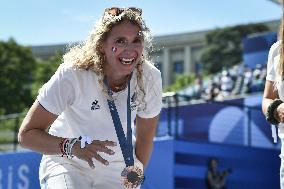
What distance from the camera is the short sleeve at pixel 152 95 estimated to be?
3348mm

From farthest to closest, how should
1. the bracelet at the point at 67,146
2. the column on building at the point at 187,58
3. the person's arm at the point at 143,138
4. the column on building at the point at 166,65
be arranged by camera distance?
the column on building at the point at 166,65 < the column on building at the point at 187,58 < the person's arm at the point at 143,138 < the bracelet at the point at 67,146

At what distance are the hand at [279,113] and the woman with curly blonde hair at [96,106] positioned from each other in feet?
2.47

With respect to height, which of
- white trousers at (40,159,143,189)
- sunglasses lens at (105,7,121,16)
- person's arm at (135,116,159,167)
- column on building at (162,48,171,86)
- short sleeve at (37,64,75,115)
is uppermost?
sunglasses lens at (105,7,121,16)

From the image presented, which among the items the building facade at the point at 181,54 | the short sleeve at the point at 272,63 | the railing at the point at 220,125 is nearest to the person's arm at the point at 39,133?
the short sleeve at the point at 272,63

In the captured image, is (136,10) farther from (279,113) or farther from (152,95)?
(279,113)

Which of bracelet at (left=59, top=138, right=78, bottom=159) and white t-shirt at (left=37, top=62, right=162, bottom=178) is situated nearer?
bracelet at (left=59, top=138, right=78, bottom=159)

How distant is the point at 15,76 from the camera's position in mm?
52094

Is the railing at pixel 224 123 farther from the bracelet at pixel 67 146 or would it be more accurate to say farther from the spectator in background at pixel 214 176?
the bracelet at pixel 67 146

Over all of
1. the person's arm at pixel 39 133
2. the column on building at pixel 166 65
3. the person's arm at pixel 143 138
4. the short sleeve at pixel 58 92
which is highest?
the short sleeve at pixel 58 92

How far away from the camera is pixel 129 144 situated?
3111mm

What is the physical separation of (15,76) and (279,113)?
166 ft

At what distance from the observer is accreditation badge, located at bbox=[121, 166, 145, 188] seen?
3.10m

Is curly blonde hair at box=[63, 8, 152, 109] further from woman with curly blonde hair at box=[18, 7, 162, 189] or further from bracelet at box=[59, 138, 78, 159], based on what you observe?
bracelet at box=[59, 138, 78, 159]

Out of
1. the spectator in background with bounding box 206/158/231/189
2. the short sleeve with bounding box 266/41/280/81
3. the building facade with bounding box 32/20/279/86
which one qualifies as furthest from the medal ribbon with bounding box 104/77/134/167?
the building facade with bounding box 32/20/279/86
